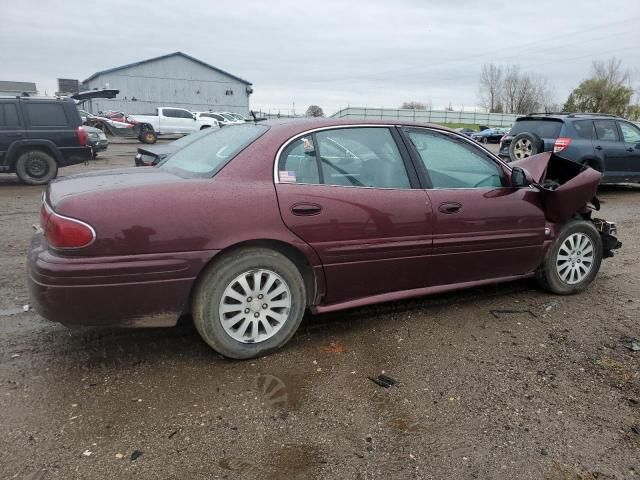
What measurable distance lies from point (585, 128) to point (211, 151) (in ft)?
29.2

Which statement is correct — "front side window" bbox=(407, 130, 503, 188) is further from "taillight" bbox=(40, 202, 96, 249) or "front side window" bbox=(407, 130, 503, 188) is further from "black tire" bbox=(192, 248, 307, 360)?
"taillight" bbox=(40, 202, 96, 249)

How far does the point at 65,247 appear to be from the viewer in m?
2.75

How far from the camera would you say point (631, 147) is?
1039 cm

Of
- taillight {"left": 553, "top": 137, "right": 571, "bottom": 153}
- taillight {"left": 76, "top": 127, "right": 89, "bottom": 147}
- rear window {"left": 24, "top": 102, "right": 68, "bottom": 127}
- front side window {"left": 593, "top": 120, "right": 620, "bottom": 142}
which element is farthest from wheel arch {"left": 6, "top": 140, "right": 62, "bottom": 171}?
front side window {"left": 593, "top": 120, "right": 620, "bottom": 142}

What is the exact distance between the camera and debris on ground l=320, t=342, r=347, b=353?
341 cm

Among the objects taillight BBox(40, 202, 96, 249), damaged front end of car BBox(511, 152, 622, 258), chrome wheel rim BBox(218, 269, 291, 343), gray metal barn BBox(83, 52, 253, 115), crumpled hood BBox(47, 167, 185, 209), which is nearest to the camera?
taillight BBox(40, 202, 96, 249)

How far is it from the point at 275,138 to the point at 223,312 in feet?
3.79

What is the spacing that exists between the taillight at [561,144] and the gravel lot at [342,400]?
6455mm

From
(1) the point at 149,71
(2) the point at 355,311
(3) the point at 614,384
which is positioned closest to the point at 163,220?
(2) the point at 355,311

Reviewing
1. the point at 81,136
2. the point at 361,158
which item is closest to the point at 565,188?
the point at 361,158

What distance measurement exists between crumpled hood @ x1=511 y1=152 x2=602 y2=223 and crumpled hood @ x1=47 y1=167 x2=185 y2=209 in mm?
2925

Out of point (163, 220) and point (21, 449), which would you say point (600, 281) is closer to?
point (163, 220)

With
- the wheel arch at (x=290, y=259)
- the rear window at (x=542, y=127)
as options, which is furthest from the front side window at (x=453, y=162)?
the rear window at (x=542, y=127)

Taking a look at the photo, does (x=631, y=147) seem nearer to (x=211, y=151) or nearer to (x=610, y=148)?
(x=610, y=148)
